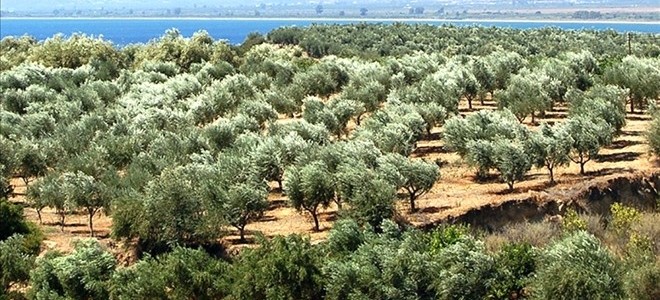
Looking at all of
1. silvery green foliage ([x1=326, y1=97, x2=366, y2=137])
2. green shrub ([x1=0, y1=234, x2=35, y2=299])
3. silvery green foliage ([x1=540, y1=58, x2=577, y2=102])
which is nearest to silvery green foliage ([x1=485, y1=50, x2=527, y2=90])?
silvery green foliage ([x1=540, y1=58, x2=577, y2=102])

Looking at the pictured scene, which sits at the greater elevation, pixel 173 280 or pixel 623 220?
pixel 173 280

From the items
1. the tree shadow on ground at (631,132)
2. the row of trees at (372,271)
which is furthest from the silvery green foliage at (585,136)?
the row of trees at (372,271)

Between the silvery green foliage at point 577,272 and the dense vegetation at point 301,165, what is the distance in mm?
60

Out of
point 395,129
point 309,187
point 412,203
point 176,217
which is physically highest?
point 395,129

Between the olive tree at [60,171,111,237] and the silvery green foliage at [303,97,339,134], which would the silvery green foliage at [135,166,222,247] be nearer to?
the olive tree at [60,171,111,237]

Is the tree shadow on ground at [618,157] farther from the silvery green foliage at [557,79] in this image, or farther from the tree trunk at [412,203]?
the silvery green foliage at [557,79]

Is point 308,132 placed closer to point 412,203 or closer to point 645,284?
point 412,203

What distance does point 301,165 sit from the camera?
112 feet

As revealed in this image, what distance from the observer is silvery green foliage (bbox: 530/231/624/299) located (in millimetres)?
21641

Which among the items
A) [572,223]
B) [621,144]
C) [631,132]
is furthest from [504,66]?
[572,223]

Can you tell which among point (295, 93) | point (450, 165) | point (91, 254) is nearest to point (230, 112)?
point (295, 93)

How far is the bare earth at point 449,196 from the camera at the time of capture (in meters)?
31.9

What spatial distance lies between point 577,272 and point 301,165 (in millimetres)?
15173

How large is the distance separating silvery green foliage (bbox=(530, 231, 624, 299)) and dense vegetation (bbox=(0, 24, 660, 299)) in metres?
0.06
